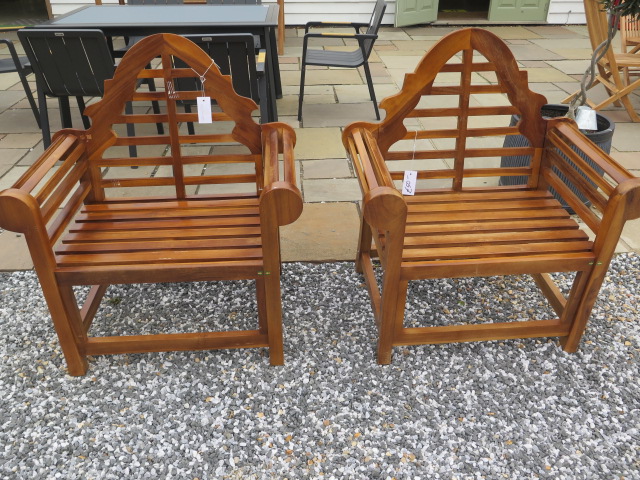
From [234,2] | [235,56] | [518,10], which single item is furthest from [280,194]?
[518,10]

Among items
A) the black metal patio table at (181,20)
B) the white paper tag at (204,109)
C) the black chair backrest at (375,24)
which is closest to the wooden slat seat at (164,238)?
the white paper tag at (204,109)

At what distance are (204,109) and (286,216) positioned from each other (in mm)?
614

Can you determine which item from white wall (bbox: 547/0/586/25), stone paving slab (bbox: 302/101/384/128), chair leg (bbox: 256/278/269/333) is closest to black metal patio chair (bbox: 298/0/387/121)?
stone paving slab (bbox: 302/101/384/128)

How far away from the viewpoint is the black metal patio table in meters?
3.57

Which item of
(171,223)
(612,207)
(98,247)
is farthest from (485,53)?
(98,247)

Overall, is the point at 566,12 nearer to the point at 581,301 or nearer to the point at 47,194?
the point at 581,301

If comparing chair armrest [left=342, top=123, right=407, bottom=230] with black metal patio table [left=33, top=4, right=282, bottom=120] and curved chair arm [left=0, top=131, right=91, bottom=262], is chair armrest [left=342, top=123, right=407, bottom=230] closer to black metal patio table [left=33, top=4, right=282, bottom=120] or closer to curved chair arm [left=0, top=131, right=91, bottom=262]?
curved chair arm [left=0, top=131, right=91, bottom=262]

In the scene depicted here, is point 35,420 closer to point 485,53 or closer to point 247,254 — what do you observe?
point 247,254

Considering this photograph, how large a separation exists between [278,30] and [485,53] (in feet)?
14.6

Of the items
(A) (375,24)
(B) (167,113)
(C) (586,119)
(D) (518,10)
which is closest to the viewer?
(B) (167,113)

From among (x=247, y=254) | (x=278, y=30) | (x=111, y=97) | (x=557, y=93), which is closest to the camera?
(x=247, y=254)

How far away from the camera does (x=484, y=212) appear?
2.06m

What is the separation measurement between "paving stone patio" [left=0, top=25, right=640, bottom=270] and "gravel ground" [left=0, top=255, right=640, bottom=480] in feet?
1.75

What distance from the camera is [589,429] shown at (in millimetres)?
1749
